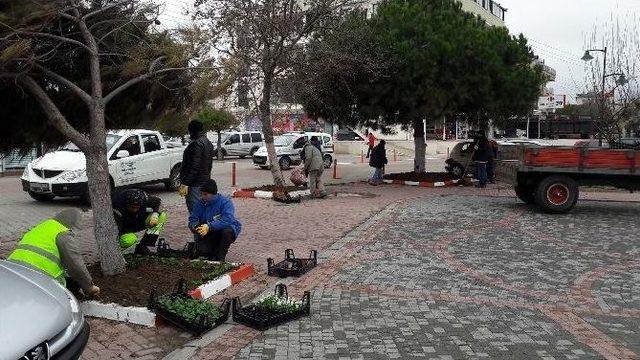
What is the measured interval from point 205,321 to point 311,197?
10.6m

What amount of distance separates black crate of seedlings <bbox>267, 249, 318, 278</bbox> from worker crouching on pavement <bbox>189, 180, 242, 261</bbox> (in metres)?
0.60

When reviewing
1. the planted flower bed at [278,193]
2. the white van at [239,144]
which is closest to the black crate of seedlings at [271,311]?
the planted flower bed at [278,193]

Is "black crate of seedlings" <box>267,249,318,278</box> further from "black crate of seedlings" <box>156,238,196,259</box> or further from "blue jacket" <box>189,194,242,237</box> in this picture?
"black crate of seedlings" <box>156,238,196,259</box>

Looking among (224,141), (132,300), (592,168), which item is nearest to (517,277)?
(132,300)

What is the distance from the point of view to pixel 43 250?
535 cm

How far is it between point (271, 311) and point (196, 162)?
3.63 meters

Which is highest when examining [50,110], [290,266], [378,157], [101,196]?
[50,110]

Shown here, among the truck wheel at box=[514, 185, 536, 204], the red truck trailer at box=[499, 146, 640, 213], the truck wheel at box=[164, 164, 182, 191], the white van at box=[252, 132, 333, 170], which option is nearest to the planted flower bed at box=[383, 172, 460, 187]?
the truck wheel at box=[514, 185, 536, 204]

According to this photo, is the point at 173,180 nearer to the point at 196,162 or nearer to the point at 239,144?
the point at 196,162

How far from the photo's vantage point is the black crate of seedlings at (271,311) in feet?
18.3

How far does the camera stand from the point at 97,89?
21.1 ft

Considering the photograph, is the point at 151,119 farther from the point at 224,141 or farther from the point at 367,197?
the point at 224,141

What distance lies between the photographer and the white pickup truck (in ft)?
44.8

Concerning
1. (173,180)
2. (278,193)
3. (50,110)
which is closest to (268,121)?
(278,193)
